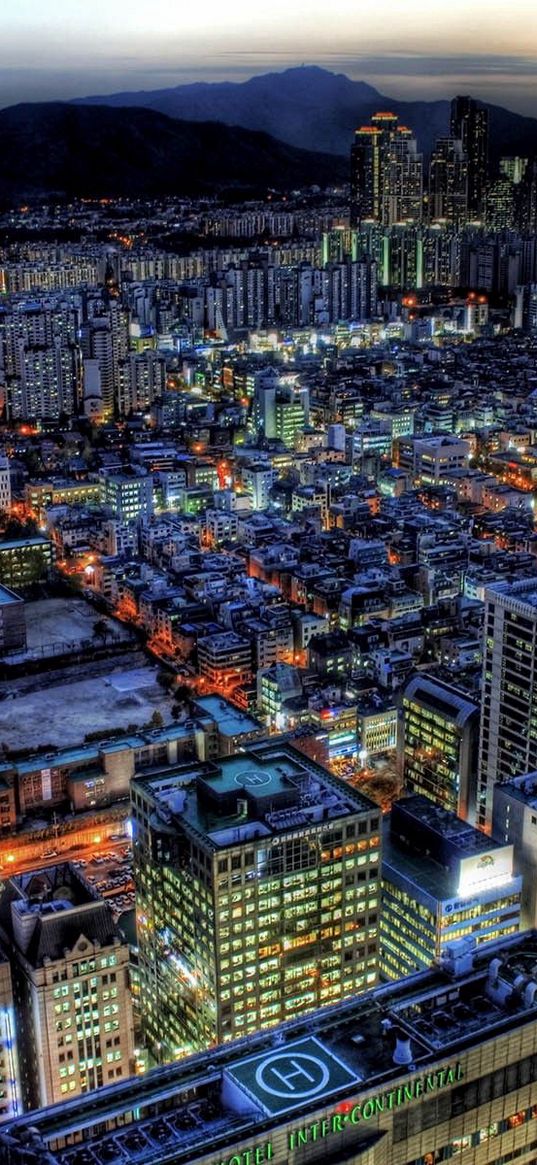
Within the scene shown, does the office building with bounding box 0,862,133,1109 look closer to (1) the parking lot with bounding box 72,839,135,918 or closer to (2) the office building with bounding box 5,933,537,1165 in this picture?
(1) the parking lot with bounding box 72,839,135,918

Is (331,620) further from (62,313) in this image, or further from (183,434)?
(62,313)

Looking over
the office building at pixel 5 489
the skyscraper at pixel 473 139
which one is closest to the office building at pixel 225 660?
the office building at pixel 5 489

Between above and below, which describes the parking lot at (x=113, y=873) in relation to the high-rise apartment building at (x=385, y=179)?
below

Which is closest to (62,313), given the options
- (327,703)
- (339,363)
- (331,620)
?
(339,363)

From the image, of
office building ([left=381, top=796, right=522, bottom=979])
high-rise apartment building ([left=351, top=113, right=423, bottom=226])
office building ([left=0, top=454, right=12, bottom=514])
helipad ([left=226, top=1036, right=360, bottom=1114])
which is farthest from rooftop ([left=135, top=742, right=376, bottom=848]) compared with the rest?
high-rise apartment building ([left=351, top=113, right=423, bottom=226])

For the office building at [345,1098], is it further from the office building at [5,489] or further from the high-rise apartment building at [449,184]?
the high-rise apartment building at [449,184]

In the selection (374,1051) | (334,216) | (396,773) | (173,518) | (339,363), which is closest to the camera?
(374,1051)
